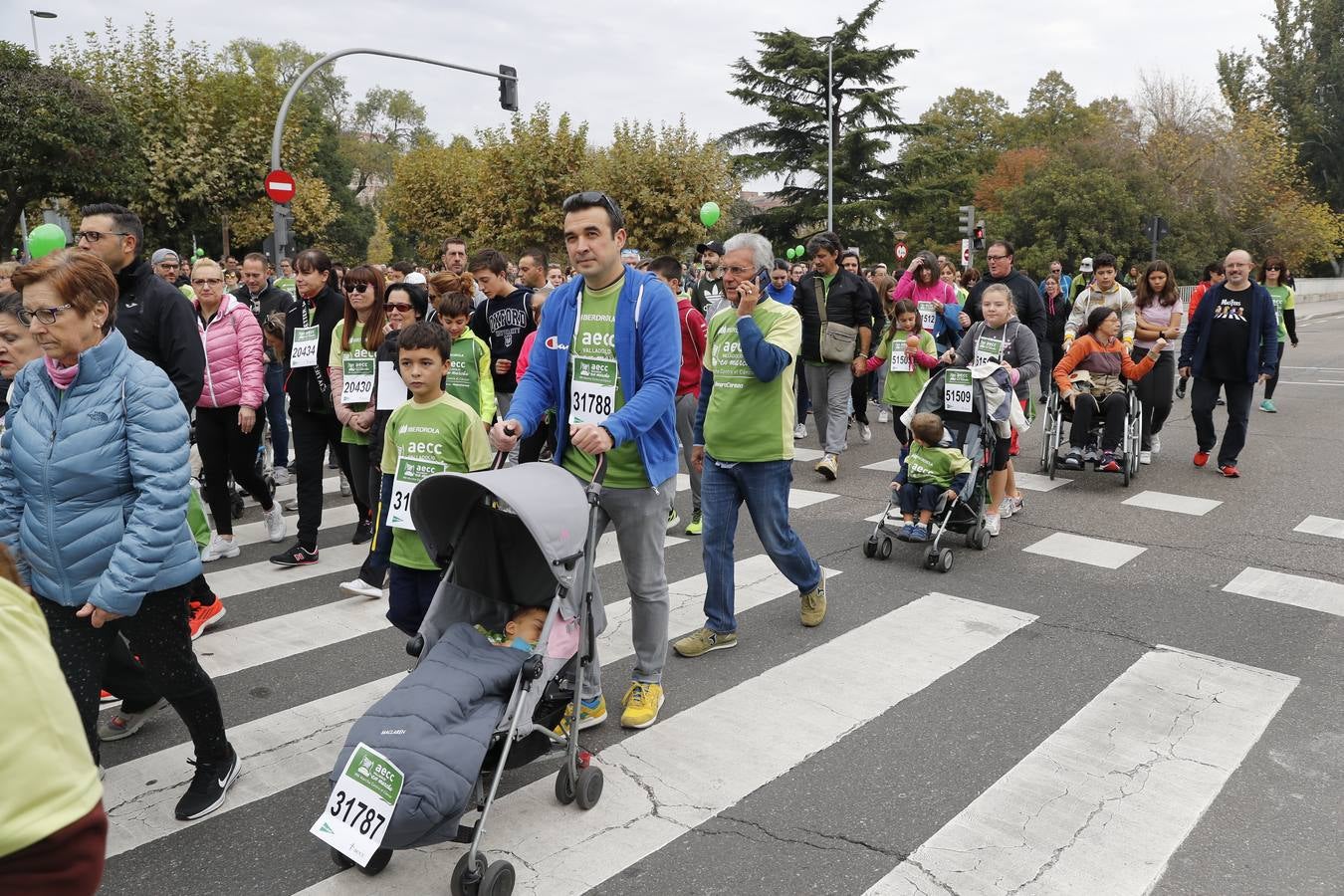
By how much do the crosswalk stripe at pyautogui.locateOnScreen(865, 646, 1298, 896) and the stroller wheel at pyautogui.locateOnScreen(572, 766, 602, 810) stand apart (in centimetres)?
102

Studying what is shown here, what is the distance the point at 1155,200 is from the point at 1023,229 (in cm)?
490

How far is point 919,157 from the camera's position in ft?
150

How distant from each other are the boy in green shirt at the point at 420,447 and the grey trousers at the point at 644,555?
0.79 metres

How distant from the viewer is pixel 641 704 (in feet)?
14.0

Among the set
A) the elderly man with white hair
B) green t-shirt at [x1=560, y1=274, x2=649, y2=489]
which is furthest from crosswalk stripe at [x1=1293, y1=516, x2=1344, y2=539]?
green t-shirt at [x1=560, y1=274, x2=649, y2=489]

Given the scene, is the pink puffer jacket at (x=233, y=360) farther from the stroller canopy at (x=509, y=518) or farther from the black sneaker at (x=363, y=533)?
the stroller canopy at (x=509, y=518)

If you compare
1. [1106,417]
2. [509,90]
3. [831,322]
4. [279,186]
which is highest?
[509,90]

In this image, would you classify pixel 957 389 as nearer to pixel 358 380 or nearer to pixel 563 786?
pixel 358 380

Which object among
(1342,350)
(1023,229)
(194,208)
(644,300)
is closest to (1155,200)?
(1023,229)

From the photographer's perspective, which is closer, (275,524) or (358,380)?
(358,380)

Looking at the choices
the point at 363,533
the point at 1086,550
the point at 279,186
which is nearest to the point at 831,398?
the point at 1086,550

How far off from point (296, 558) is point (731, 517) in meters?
3.42

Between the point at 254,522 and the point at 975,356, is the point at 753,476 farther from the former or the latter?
the point at 254,522

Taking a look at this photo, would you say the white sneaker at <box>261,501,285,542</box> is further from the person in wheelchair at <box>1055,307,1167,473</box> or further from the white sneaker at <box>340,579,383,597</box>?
the person in wheelchair at <box>1055,307,1167,473</box>
